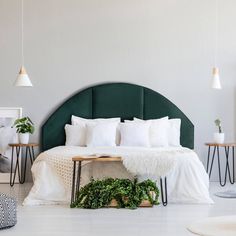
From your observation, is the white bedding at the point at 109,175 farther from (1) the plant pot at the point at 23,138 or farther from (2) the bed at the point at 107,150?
(1) the plant pot at the point at 23,138

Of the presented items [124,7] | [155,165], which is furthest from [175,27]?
[155,165]

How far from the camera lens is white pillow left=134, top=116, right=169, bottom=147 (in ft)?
23.7

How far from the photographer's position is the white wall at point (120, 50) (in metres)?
7.77

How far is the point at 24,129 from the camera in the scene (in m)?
7.45

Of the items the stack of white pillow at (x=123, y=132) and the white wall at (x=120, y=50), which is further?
the white wall at (x=120, y=50)

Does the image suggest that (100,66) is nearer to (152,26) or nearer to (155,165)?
(152,26)

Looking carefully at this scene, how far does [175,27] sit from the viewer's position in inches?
307

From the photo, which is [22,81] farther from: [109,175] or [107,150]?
[109,175]

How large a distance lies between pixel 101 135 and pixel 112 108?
660mm

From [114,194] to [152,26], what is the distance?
3.22 metres

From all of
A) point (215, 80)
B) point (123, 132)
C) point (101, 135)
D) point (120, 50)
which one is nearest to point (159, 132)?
point (123, 132)

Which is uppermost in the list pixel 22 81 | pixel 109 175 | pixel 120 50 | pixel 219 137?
pixel 120 50

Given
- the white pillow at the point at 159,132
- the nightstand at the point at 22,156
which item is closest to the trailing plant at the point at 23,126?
the nightstand at the point at 22,156

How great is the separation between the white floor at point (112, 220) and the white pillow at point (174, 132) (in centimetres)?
172
